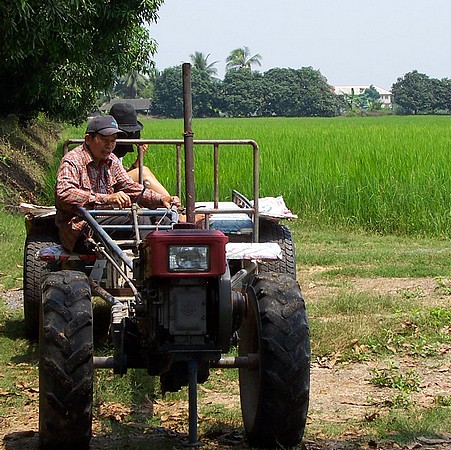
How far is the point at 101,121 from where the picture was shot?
6375 mm

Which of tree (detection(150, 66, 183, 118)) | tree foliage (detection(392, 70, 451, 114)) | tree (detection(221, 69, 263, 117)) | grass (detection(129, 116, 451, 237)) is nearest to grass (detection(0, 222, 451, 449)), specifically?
grass (detection(129, 116, 451, 237))

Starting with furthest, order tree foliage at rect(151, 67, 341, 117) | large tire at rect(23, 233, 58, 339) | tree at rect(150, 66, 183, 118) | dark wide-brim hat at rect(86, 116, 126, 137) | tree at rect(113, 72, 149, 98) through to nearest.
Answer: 1. tree at rect(113, 72, 149, 98)
2. tree at rect(150, 66, 183, 118)
3. tree foliage at rect(151, 67, 341, 117)
4. large tire at rect(23, 233, 58, 339)
5. dark wide-brim hat at rect(86, 116, 126, 137)

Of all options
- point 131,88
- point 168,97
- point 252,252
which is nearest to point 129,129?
point 252,252

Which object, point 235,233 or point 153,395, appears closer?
point 153,395

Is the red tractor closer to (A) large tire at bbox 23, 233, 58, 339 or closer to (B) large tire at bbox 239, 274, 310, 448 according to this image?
(B) large tire at bbox 239, 274, 310, 448

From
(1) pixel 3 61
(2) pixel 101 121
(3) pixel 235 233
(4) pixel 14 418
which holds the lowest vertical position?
(4) pixel 14 418

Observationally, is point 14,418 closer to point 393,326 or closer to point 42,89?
point 393,326

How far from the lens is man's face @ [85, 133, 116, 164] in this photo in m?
6.40

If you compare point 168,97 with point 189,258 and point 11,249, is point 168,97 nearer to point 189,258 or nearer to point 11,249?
point 11,249

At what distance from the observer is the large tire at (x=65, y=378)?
14.2 feet

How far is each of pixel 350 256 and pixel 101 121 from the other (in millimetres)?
4974

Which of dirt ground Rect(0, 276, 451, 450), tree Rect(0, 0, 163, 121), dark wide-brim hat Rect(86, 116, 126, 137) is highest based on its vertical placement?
tree Rect(0, 0, 163, 121)

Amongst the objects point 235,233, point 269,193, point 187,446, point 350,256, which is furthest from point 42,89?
point 187,446

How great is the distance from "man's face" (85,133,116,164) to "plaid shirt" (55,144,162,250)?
5 centimetres
